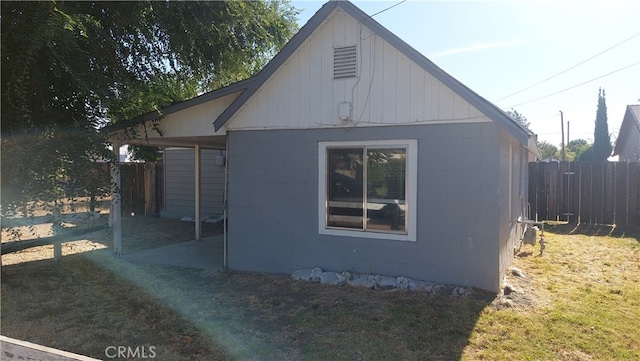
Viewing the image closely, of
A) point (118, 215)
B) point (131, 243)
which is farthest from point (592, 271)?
point (131, 243)

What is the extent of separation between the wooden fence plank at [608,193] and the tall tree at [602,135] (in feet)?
70.3

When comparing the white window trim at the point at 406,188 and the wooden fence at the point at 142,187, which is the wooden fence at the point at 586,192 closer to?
the white window trim at the point at 406,188

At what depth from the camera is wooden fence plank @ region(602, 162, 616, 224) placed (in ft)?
40.8

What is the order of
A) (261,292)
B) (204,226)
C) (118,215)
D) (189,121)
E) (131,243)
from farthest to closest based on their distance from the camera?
(204,226)
(131,243)
(118,215)
(189,121)
(261,292)

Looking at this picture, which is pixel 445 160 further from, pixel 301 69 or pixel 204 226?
pixel 204 226

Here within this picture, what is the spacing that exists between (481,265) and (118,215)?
22.5 ft

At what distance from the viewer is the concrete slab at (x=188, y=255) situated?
805 centimetres

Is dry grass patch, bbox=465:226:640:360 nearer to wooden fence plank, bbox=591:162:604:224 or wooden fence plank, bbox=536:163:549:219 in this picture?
wooden fence plank, bbox=591:162:604:224

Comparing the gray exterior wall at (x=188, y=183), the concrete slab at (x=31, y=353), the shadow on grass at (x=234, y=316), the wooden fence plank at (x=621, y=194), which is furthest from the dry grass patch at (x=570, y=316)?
the gray exterior wall at (x=188, y=183)

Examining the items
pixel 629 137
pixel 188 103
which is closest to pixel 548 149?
pixel 629 137

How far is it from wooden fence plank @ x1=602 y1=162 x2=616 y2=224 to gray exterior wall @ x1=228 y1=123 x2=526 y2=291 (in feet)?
25.7

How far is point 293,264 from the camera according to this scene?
700 cm

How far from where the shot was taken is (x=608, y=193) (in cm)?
1249

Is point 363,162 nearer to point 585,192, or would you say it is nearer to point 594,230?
point 594,230
